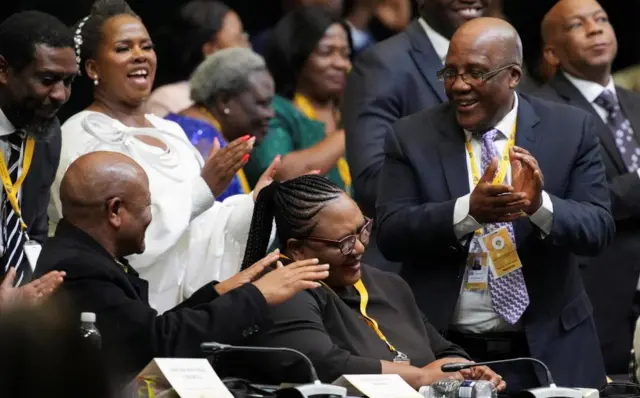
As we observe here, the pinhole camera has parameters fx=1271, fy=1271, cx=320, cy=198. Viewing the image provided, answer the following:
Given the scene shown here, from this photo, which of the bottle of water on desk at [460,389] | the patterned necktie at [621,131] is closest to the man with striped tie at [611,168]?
the patterned necktie at [621,131]

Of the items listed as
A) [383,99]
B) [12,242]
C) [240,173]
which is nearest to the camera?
[12,242]

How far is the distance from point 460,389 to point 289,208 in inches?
38.3

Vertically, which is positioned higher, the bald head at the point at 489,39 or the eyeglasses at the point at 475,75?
the bald head at the point at 489,39

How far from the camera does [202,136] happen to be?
5.62 m

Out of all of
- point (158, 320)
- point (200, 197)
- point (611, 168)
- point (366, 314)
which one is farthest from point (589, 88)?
point (158, 320)

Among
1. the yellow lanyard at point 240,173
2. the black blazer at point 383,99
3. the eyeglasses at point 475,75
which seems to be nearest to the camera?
the eyeglasses at point 475,75

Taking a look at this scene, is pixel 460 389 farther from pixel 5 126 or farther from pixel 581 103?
pixel 581 103

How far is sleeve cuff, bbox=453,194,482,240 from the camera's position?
13.8 feet

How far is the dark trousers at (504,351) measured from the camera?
437 centimetres

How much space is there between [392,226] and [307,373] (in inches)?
40.6

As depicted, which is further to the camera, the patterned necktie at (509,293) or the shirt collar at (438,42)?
the shirt collar at (438,42)

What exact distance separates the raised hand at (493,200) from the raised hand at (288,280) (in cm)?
77

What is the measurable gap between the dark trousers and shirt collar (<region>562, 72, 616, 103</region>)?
171 centimetres

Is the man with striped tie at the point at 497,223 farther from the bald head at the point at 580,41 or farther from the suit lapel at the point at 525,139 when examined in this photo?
the bald head at the point at 580,41
